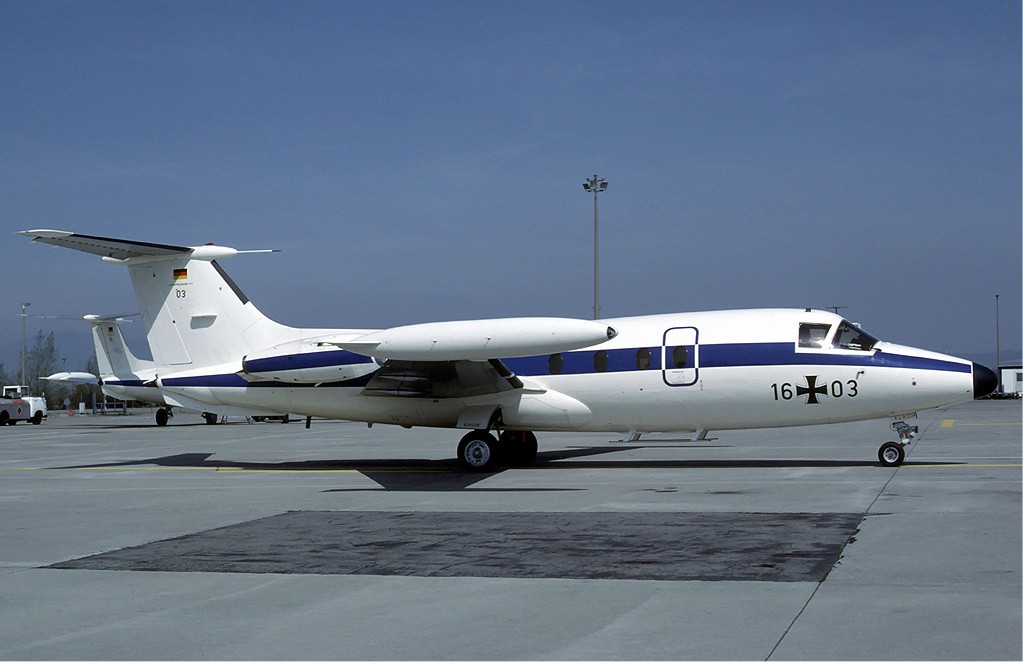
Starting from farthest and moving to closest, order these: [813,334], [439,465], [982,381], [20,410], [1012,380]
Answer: [1012,380], [20,410], [439,465], [813,334], [982,381]

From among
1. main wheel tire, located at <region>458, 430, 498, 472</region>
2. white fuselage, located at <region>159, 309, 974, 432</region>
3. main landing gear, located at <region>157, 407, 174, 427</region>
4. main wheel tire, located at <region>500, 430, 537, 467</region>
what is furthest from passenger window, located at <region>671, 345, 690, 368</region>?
main landing gear, located at <region>157, 407, 174, 427</region>

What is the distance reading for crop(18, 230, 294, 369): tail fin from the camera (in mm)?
22141

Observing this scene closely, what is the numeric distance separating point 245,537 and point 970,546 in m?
7.50

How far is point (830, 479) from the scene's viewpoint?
16.8 meters

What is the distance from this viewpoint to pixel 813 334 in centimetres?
1919

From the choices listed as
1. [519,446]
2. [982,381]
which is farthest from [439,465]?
[982,381]

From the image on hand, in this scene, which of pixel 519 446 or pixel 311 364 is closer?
pixel 311 364

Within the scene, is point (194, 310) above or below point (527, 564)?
above

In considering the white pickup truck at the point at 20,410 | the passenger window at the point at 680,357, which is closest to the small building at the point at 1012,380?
the white pickup truck at the point at 20,410

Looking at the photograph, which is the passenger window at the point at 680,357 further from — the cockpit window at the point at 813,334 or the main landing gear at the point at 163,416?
the main landing gear at the point at 163,416

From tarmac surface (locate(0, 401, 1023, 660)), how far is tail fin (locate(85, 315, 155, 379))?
95.4ft

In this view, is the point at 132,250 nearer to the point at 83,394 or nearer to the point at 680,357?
the point at 680,357

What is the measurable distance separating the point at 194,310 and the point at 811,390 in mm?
12473

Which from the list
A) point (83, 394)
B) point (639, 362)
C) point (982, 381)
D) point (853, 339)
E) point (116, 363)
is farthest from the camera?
point (83, 394)
